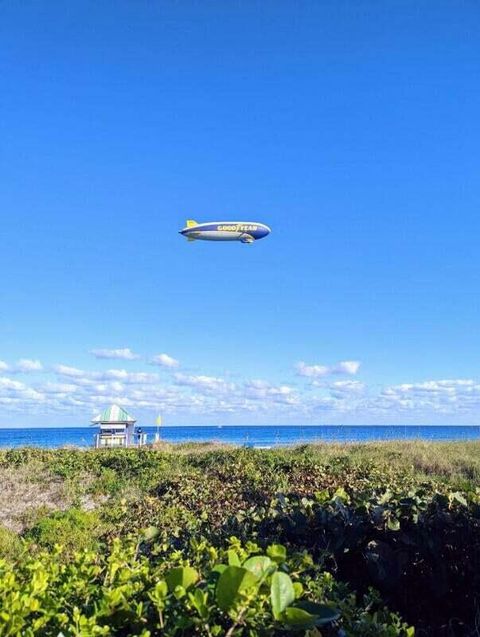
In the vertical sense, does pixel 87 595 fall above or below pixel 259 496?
above

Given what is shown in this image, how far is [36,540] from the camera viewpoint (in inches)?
284

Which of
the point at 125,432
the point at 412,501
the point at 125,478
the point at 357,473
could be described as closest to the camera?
the point at 412,501

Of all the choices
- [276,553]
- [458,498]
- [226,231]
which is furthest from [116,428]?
[276,553]

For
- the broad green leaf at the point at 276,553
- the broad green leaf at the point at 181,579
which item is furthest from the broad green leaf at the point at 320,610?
the broad green leaf at the point at 181,579

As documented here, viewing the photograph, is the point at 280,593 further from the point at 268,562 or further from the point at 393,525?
the point at 393,525

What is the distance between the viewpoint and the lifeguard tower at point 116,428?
23938mm

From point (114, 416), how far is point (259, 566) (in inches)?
1007

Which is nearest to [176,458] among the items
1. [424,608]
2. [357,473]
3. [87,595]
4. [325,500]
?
[357,473]

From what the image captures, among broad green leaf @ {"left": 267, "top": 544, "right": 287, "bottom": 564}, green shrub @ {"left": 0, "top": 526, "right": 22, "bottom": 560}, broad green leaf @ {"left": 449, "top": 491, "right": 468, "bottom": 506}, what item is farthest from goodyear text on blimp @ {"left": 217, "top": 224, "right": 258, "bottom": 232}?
broad green leaf @ {"left": 267, "top": 544, "right": 287, "bottom": 564}

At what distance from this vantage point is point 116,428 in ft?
82.9

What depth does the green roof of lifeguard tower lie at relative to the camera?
2584cm

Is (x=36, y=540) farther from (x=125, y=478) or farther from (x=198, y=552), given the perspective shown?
(x=198, y=552)

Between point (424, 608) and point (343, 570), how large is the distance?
0.52 metres

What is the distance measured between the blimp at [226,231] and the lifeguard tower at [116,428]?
1105 cm
